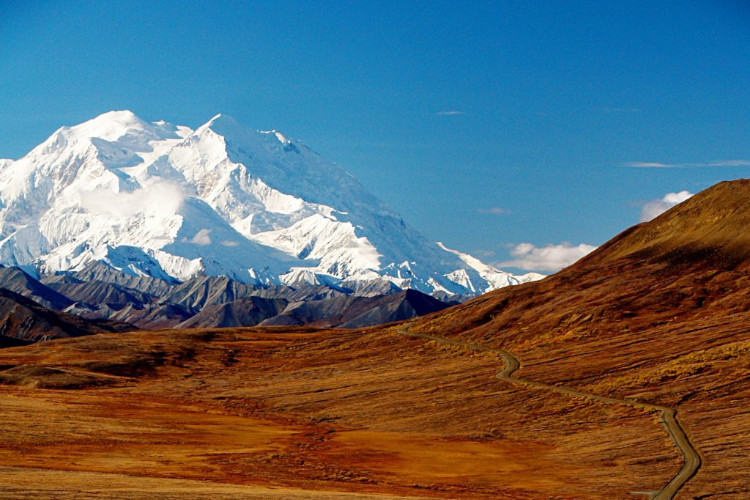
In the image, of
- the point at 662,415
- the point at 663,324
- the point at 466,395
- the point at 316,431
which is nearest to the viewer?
the point at 662,415

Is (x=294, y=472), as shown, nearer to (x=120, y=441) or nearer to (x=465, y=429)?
(x=120, y=441)

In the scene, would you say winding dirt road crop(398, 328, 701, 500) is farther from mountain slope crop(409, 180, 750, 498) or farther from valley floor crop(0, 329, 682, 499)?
valley floor crop(0, 329, 682, 499)

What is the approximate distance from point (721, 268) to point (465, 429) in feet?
240

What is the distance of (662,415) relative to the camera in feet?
308

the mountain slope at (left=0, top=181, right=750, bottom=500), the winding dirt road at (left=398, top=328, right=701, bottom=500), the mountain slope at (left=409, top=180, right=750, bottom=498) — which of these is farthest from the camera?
the mountain slope at (left=409, top=180, right=750, bottom=498)

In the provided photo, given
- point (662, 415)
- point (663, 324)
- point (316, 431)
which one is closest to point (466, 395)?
point (316, 431)

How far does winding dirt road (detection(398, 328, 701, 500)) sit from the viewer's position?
68.9 meters

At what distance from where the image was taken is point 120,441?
83625mm

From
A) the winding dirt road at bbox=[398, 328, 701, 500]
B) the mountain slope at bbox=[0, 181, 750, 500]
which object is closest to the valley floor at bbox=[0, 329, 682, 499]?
the mountain slope at bbox=[0, 181, 750, 500]

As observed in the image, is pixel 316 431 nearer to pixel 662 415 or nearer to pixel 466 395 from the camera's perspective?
pixel 466 395

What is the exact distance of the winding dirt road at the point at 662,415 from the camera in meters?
68.9

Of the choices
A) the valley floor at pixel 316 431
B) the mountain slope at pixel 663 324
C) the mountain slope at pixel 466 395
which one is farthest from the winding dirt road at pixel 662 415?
the valley floor at pixel 316 431

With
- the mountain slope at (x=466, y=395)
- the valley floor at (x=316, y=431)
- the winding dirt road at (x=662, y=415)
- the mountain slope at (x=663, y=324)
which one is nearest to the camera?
the valley floor at (x=316, y=431)

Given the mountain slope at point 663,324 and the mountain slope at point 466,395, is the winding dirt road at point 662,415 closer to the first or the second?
the mountain slope at point 466,395
